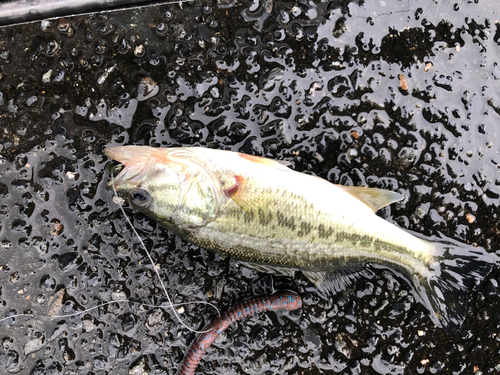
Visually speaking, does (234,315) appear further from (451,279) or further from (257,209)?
(451,279)

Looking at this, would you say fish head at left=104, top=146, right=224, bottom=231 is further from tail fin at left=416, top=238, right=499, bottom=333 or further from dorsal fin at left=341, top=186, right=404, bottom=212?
tail fin at left=416, top=238, right=499, bottom=333

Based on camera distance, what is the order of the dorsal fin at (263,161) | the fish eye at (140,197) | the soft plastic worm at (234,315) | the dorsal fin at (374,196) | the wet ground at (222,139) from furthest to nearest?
the wet ground at (222,139) < the soft plastic worm at (234,315) < the dorsal fin at (374,196) < the dorsal fin at (263,161) < the fish eye at (140,197)

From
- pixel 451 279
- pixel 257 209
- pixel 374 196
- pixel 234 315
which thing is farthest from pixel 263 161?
pixel 451 279

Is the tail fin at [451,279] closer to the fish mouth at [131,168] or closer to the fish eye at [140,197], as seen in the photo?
the fish eye at [140,197]

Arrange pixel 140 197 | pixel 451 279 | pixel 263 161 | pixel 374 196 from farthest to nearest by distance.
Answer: pixel 451 279
pixel 374 196
pixel 263 161
pixel 140 197

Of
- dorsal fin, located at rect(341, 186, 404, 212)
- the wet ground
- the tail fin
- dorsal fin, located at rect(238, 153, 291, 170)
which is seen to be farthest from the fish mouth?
the tail fin

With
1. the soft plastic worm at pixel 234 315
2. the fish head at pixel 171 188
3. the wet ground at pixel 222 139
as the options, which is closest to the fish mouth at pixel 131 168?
the fish head at pixel 171 188
